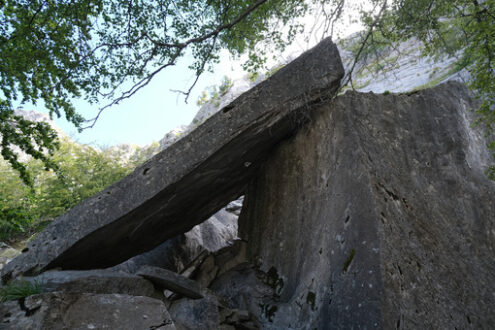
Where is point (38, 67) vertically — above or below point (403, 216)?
above

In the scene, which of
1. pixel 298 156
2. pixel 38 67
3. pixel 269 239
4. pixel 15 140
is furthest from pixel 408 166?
pixel 38 67

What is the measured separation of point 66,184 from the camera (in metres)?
14.0

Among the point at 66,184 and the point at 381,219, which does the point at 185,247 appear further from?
the point at 66,184

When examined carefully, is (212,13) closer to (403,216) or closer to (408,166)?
(408,166)

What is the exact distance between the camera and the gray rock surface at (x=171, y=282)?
5.52 metres

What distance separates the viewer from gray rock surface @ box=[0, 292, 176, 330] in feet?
12.0

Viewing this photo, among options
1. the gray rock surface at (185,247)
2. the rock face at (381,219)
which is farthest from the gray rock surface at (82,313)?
the gray rock surface at (185,247)

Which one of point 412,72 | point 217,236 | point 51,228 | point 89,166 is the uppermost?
point 89,166

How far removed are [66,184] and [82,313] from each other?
1161 cm

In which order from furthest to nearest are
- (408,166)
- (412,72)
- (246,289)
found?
(412,72)
(246,289)
(408,166)

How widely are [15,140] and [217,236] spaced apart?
5.32 meters

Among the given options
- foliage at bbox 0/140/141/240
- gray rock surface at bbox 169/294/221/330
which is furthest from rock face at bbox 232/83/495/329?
foliage at bbox 0/140/141/240

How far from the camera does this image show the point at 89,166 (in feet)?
56.7

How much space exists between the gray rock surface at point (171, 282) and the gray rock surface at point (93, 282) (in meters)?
0.13
